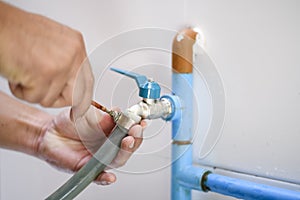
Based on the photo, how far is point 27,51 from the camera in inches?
13.2

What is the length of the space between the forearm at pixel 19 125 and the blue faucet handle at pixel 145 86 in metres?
0.25

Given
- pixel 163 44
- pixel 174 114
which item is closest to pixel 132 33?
pixel 163 44

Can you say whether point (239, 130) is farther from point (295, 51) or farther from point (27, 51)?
point (27, 51)

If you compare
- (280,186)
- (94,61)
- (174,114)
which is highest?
(94,61)

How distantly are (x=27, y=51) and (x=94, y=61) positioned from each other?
189 millimetres

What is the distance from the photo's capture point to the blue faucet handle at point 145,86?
23.5 inches

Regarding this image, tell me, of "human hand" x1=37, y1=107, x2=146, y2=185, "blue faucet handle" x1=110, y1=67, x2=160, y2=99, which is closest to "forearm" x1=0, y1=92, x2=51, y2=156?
"human hand" x1=37, y1=107, x2=146, y2=185

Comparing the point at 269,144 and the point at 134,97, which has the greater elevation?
the point at 134,97

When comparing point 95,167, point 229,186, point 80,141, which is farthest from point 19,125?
point 229,186

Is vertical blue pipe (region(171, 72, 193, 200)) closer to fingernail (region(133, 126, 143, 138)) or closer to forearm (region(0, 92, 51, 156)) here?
fingernail (region(133, 126, 143, 138))

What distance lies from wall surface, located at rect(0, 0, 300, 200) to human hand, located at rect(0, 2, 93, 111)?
0.72ft

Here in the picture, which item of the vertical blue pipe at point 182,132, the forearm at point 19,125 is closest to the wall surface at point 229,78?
the vertical blue pipe at point 182,132

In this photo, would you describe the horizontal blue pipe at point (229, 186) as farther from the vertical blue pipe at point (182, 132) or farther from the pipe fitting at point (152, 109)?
the pipe fitting at point (152, 109)

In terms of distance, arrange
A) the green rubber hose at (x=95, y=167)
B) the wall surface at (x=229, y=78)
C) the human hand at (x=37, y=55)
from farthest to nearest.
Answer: the wall surface at (x=229, y=78) < the green rubber hose at (x=95, y=167) < the human hand at (x=37, y=55)
